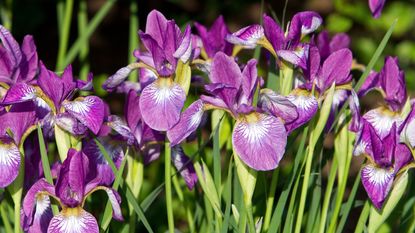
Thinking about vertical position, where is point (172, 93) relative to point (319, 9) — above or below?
above

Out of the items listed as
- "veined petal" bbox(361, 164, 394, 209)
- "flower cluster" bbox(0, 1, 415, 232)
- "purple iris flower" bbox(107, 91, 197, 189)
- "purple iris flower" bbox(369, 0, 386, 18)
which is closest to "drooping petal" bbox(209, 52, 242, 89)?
"flower cluster" bbox(0, 1, 415, 232)

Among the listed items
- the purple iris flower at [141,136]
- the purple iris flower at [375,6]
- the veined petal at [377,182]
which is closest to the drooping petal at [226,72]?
the purple iris flower at [141,136]

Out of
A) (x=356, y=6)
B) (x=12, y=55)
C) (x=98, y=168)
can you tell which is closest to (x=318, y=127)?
(x=98, y=168)

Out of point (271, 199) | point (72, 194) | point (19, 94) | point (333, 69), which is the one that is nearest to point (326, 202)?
point (271, 199)

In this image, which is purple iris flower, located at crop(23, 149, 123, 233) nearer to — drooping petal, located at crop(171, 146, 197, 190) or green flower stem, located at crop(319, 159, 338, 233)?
drooping petal, located at crop(171, 146, 197, 190)

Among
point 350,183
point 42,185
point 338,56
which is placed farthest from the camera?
point 350,183

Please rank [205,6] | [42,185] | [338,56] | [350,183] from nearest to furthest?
1. [42,185]
2. [338,56]
3. [350,183]
4. [205,6]

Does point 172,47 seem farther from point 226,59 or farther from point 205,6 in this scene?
point 205,6

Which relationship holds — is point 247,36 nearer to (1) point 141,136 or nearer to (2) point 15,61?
(1) point 141,136
